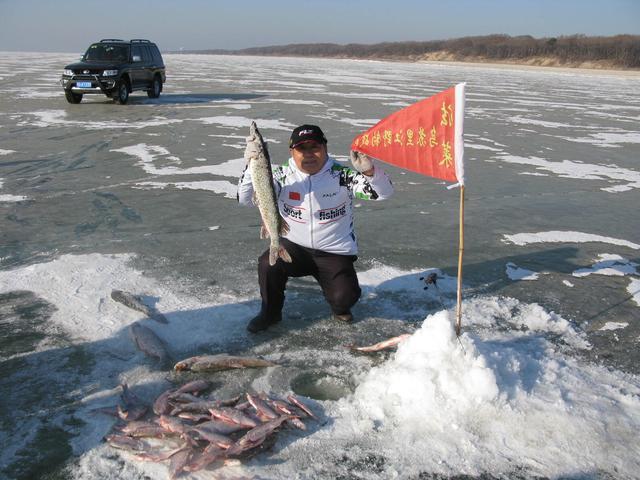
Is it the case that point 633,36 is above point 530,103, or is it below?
above

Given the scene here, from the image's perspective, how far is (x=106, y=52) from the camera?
18234 millimetres

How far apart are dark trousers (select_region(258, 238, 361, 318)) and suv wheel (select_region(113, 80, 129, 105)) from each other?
15.3 m

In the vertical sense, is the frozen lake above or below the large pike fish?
below

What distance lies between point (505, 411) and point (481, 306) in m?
1.52

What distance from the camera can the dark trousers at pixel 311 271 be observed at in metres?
3.98

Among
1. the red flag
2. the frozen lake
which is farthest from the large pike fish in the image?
the red flag

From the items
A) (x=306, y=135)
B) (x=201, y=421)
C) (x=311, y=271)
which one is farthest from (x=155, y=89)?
(x=201, y=421)

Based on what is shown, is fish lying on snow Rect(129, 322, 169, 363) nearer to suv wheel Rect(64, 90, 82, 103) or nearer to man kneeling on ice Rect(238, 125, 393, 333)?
man kneeling on ice Rect(238, 125, 393, 333)

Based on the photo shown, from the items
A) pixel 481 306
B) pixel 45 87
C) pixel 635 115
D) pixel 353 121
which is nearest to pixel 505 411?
pixel 481 306

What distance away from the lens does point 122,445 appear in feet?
8.80

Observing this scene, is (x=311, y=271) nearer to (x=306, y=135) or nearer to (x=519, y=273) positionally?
(x=306, y=135)

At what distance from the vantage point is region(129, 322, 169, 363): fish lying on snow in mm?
3498

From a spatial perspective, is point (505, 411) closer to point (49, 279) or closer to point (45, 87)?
point (49, 279)

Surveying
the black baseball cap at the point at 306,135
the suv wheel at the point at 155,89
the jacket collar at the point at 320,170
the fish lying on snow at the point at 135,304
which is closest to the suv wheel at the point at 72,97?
the suv wheel at the point at 155,89
